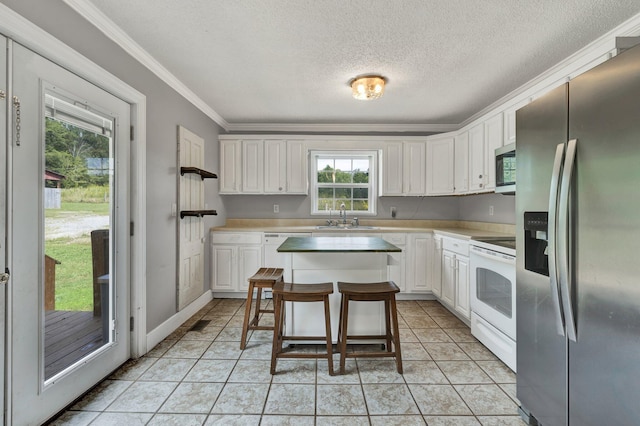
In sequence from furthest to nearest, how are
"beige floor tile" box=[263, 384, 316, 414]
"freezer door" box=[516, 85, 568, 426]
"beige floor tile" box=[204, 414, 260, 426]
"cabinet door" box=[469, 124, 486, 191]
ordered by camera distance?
"cabinet door" box=[469, 124, 486, 191], "beige floor tile" box=[263, 384, 316, 414], "beige floor tile" box=[204, 414, 260, 426], "freezer door" box=[516, 85, 568, 426]

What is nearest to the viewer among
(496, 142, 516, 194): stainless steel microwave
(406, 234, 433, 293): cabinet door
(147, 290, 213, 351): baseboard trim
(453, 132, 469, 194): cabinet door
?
(147, 290, 213, 351): baseboard trim

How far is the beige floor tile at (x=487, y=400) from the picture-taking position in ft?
5.59

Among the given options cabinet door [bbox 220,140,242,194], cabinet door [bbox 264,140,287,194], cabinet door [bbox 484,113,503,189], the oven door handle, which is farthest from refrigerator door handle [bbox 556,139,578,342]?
cabinet door [bbox 220,140,242,194]

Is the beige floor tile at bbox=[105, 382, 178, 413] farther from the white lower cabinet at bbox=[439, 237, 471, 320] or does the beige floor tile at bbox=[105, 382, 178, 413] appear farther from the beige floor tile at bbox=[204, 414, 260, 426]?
the white lower cabinet at bbox=[439, 237, 471, 320]

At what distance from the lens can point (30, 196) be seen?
1.47 metres

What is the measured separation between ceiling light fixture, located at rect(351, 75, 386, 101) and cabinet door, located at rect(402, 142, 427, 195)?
1531 mm

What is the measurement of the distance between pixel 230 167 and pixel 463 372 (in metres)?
3.58

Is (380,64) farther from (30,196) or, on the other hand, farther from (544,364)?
(30,196)

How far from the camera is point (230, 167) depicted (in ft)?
13.4

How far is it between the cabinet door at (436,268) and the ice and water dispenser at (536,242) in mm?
2022

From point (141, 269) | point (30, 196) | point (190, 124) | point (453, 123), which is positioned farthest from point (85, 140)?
point (453, 123)

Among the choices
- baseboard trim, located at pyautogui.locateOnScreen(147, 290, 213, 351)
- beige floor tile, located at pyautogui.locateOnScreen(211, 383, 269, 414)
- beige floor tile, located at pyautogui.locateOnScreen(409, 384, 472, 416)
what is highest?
baseboard trim, located at pyautogui.locateOnScreen(147, 290, 213, 351)

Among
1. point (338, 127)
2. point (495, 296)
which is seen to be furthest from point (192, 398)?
point (338, 127)

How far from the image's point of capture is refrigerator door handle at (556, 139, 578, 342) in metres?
1.22
